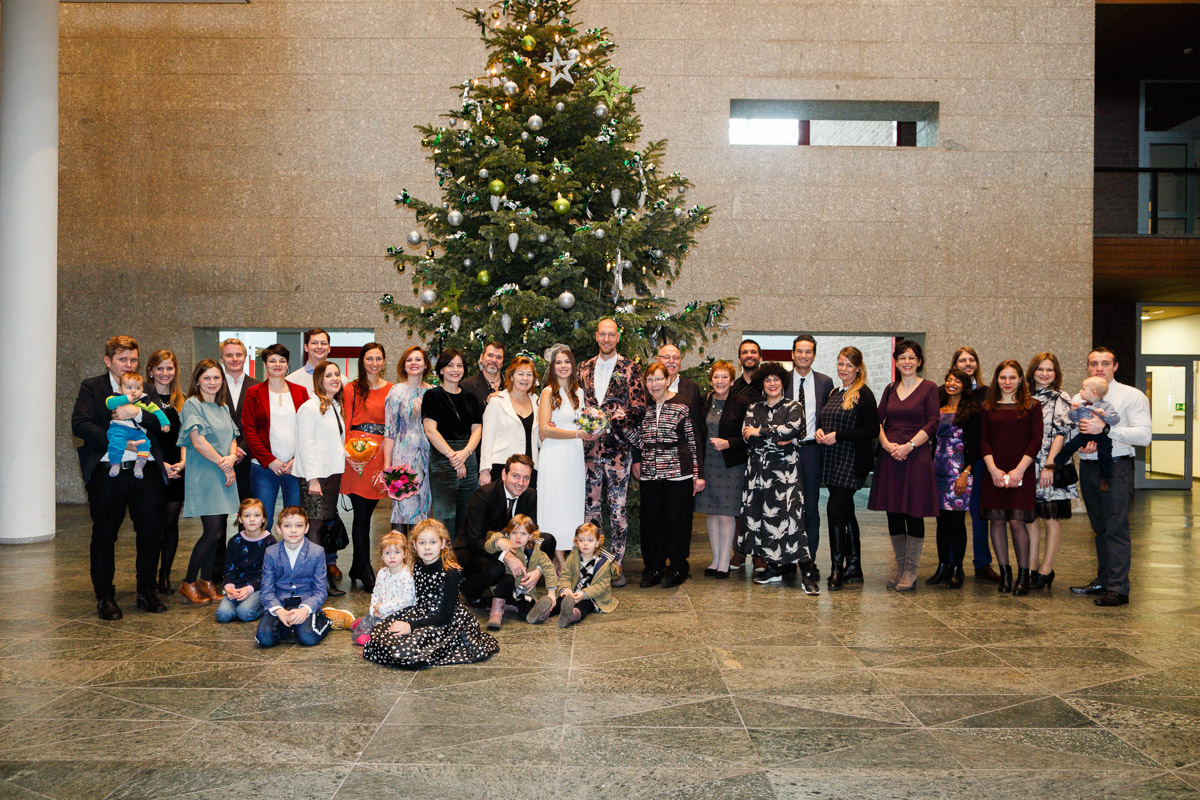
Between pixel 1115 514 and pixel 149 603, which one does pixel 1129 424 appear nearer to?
pixel 1115 514

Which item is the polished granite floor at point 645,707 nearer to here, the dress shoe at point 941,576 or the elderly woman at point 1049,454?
the elderly woman at point 1049,454

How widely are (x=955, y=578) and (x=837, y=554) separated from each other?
911 mm

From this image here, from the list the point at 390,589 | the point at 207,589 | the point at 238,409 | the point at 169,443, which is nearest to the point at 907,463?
the point at 390,589

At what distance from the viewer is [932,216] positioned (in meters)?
11.5

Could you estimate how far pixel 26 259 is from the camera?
27.8ft

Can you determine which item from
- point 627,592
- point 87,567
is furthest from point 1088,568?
point 87,567

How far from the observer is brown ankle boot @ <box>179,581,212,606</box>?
5879 millimetres

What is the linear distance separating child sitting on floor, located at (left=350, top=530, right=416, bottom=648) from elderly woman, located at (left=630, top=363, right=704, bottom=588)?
2.08m

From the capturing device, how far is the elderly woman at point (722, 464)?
664cm

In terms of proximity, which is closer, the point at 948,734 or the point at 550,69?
the point at 948,734

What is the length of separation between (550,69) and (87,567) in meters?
5.61

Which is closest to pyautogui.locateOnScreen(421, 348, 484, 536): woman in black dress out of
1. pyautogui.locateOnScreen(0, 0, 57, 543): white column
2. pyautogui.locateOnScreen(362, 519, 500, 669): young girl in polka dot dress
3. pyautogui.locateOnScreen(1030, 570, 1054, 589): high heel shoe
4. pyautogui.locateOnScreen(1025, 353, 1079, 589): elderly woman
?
pyautogui.locateOnScreen(362, 519, 500, 669): young girl in polka dot dress

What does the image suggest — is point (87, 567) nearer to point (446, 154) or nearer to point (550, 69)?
point (446, 154)

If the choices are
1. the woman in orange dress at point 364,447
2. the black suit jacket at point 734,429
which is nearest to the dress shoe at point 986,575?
the black suit jacket at point 734,429
